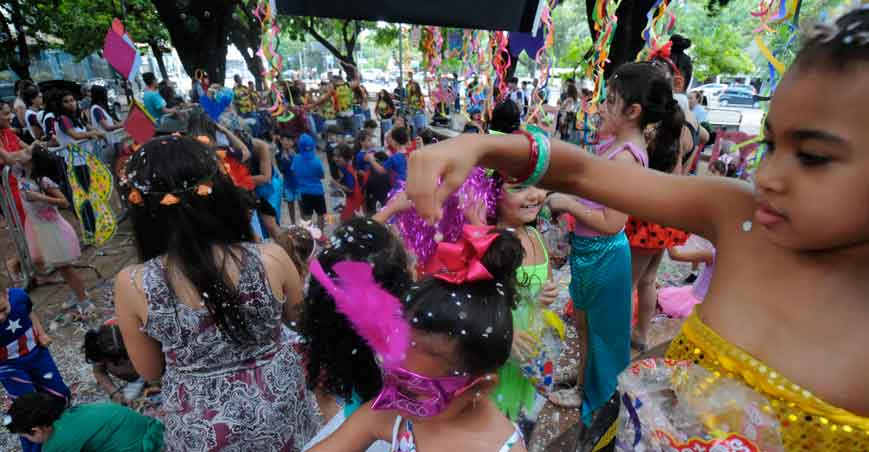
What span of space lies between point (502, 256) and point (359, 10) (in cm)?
168

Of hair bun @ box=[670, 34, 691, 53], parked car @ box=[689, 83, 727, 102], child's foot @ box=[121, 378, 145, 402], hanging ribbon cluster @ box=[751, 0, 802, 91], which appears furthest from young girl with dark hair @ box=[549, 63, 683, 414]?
parked car @ box=[689, 83, 727, 102]

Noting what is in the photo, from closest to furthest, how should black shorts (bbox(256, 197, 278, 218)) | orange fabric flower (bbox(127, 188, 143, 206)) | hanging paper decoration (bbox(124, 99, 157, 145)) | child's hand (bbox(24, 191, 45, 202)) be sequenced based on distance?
orange fabric flower (bbox(127, 188, 143, 206)) → hanging paper decoration (bbox(124, 99, 157, 145)) → child's hand (bbox(24, 191, 45, 202)) → black shorts (bbox(256, 197, 278, 218))

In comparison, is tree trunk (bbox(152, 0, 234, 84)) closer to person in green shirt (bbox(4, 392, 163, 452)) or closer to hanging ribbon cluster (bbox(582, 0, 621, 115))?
hanging ribbon cluster (bbox(582, 0, 621, 115))

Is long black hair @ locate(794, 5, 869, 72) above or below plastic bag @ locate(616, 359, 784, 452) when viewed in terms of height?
above

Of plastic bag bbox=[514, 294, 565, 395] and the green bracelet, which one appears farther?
plastic bag bbox=[514, 294, 565, 395]

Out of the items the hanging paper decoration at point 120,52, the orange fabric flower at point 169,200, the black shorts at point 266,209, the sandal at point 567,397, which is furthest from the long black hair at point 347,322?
the hanging paper decoration at point 120,52

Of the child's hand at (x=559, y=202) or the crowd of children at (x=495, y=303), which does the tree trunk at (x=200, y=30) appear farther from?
the child's hand at (x=559, y=202)

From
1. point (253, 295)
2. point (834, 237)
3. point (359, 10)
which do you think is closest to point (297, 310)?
point (253, 295)

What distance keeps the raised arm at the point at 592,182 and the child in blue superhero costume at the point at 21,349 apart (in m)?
2.78

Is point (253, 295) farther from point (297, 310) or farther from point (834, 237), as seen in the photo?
point (834, 237)

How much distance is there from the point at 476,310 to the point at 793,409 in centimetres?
60

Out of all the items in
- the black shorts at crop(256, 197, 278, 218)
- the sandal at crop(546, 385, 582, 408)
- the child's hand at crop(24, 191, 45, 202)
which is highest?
the child's hand at crop(24, 191, 45, 202)

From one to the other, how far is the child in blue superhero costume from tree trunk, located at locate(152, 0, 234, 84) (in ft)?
34.8

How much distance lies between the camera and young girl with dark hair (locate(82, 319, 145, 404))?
9.18 feet
